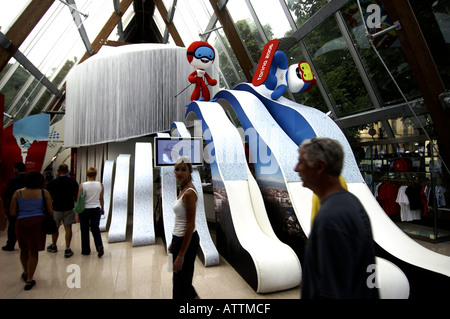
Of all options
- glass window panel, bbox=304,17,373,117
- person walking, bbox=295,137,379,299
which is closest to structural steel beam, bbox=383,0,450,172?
glass window panel, bbox=304,17,373,117

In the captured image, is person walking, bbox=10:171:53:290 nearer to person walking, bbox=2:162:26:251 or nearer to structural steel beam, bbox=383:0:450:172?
person walking, bbox=2:162:26:251

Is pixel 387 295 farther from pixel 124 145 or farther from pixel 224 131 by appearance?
pixel 124 145

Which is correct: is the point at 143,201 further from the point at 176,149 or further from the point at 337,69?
the point at 337,69

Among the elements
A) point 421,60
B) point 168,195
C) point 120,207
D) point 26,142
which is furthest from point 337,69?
point 26,142

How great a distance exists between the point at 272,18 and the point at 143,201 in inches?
257

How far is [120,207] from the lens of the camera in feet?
21.0

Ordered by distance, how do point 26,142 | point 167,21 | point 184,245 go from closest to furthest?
point 184,245, point 26,142, point 167,21

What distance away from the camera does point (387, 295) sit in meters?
2.64

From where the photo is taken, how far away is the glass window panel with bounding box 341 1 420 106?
18.7 ft

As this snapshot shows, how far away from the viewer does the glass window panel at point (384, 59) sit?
18.7ft

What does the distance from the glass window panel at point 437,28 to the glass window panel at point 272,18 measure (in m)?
3.94

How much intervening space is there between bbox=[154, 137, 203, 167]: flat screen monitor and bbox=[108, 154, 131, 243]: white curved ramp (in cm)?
155
